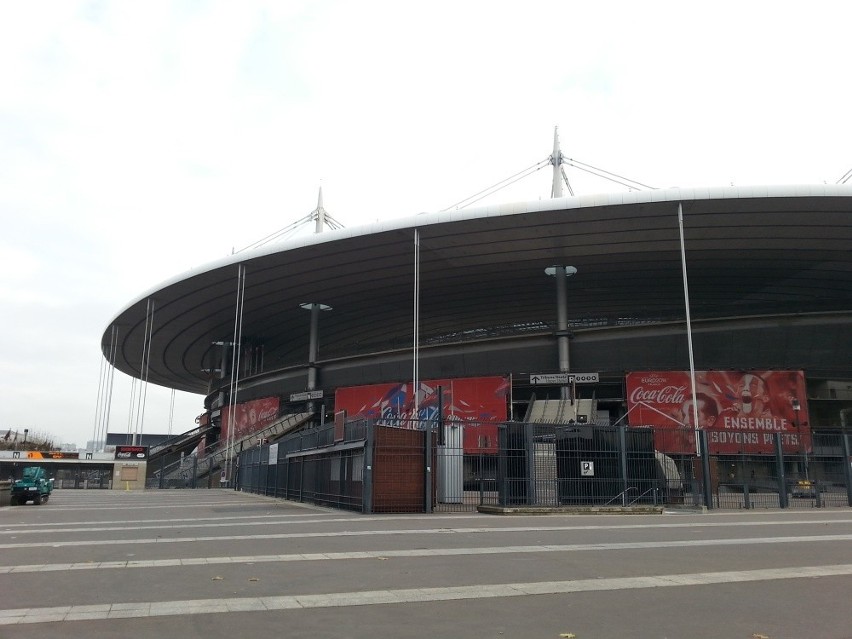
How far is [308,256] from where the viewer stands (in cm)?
4209

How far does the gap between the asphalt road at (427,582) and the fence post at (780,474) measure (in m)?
7.84

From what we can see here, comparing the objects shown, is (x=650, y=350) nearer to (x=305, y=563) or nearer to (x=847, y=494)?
(x=847, y=494)

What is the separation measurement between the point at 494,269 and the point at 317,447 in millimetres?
23659

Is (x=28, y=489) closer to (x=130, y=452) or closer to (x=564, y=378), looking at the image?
(x=564, y=378)

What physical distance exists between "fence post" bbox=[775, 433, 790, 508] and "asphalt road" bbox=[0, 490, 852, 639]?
784 cm

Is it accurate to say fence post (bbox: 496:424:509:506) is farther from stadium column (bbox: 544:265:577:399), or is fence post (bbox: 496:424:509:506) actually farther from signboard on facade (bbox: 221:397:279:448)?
signboard on facade (bbox: 221:397:279:448)

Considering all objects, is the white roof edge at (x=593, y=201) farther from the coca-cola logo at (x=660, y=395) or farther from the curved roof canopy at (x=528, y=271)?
the coca-cola logo at (x=660, y=395)

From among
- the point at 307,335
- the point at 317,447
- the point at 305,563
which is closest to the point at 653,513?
the point at 317,447

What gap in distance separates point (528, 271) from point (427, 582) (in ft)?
127

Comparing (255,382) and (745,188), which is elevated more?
(745,188)

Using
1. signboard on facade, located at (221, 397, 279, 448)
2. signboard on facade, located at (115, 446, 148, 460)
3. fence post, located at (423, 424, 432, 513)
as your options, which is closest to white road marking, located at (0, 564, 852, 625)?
fence post, located at (423, 424, 432, 513)

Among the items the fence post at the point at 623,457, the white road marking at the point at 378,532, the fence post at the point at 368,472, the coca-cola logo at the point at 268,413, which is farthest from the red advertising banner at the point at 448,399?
the white road marking at the point at 378,532

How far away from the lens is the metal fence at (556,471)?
1927cm

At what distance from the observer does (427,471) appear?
19.3 m
